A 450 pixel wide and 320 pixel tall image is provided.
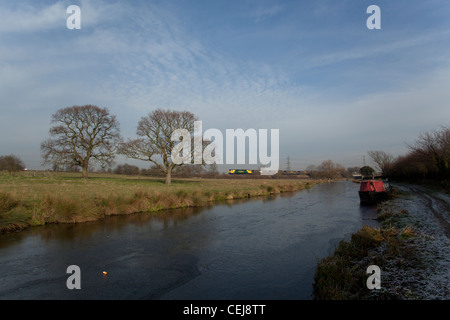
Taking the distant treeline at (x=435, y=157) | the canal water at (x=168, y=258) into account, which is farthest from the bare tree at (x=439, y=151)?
the canal water at (x=168, y=258)

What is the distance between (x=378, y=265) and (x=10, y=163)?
1875 inches

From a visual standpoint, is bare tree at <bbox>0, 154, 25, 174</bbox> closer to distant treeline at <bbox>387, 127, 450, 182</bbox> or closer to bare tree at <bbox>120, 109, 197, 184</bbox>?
bare tree at <bbox>120, 109, 197, 184</bbox>

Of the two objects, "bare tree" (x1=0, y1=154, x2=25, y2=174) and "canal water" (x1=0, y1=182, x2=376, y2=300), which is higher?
"bare tree" (x1=0, y1=154, x2=25, y2=174)

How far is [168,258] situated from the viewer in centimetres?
852

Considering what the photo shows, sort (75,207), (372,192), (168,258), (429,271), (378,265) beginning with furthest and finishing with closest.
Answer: (372,192) → (75,207) → (168,258) → (378,265) → (429,271)

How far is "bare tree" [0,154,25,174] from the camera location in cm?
3841

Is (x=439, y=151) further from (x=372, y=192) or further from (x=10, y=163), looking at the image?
(x=10, y=163)

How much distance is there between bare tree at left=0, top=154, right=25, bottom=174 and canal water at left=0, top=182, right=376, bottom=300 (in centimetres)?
3457

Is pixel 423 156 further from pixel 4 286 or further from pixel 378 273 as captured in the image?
pixel 4 286

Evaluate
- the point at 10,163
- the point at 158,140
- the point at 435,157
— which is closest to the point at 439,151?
the point at 435,157

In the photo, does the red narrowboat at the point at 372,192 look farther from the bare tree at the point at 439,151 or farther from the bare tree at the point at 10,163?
the bare tree at the point at 10,163

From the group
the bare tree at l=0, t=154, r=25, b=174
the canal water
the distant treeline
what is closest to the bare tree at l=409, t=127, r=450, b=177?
the distant treeline

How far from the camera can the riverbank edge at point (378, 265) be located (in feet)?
17.5

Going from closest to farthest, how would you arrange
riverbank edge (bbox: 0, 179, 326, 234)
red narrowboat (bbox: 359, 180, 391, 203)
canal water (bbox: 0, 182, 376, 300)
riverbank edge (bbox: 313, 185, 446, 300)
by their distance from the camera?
riverbank edge (bbox: 313, 185, 446, 300) < canal water (bbox: 0, 182, 376, 300) < riverbank edge (bbox: 0, 179, 326, 234) < red narrowboat (bbox: 359, 180, 391, 203)
